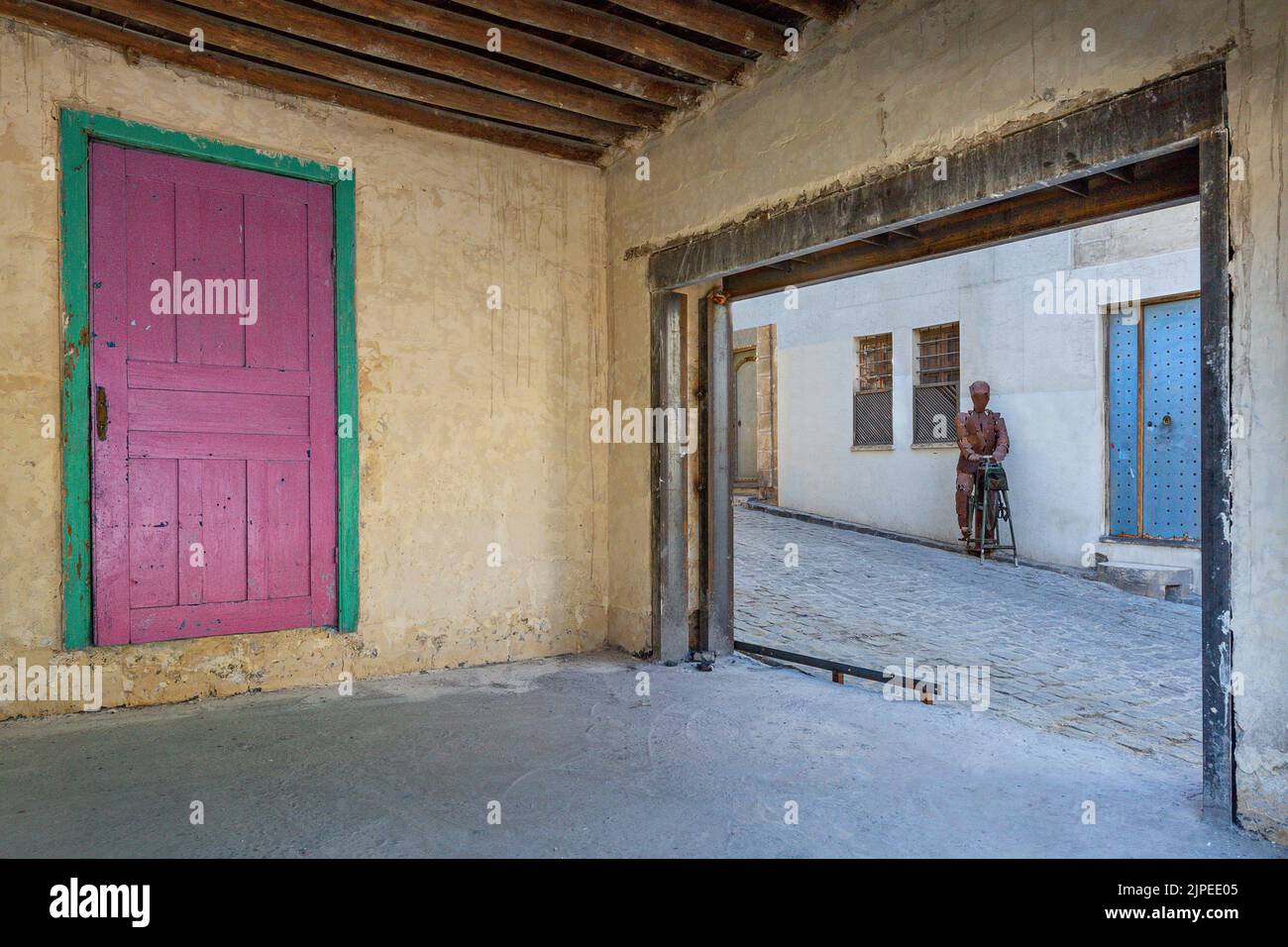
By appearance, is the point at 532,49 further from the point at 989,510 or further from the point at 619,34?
the point at 989,510

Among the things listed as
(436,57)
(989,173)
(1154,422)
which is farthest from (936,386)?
(436,57)

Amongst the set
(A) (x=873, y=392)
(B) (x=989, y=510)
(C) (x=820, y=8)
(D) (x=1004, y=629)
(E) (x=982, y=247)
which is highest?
(C) (x=820, y=8)

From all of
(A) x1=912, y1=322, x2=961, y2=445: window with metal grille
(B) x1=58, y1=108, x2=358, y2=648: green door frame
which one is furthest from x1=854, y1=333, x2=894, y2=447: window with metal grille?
(B) x1=58, y1=108, x2=358, y2=648: green door frame

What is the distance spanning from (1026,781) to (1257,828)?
75 cm

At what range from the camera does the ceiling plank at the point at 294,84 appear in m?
4.02

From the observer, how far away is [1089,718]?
4.23 meters

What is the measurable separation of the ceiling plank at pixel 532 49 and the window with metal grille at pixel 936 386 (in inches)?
263

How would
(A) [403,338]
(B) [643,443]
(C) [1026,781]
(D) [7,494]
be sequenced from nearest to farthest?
(C) [1026,781] < (D) [7,494] < (A) [403,338] < (B) [643,443]

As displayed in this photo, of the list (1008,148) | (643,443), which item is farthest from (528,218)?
(1008,148)

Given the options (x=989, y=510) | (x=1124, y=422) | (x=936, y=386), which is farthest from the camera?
(x=936, y=386)

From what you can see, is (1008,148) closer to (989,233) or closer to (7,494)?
(989,233)

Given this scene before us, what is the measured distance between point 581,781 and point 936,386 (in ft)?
28.6

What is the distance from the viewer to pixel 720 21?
13.6 feet

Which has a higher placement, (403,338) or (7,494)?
(403,338)
